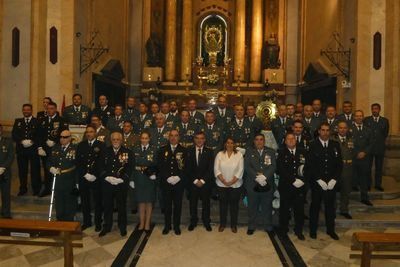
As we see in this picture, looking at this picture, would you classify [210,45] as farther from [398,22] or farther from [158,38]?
[398,22]

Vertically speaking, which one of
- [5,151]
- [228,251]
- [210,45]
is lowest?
[228,251]

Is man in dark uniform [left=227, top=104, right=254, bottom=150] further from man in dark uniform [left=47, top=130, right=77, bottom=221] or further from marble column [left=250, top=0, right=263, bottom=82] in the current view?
marble column [left=250, top=0, right=263, bottom=82]

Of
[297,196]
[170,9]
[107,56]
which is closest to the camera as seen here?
[297,196]

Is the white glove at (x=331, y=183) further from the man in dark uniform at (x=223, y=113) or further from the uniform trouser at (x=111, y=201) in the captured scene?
the uniform trouser at (x=111, y=201)

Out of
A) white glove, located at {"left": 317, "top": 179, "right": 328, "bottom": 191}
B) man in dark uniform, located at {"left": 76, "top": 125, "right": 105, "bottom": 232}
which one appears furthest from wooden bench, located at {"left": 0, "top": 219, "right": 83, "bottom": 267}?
white glove, located at {"left": 317, "top": 179, "right": 328, "bottom": 191}

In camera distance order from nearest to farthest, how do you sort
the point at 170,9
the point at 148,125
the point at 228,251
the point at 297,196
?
the point at 228,251 → the point at 297,196 → the point at 148,125 → the point at 170,9

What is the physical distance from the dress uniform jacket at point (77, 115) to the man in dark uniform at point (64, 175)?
1.75 meters

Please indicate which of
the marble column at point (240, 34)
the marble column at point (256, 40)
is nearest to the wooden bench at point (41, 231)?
the marble column at point (240, 34)

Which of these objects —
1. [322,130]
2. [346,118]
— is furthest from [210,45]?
[322,130]

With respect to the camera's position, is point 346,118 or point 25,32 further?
point 25,32

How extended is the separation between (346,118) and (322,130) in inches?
81.5

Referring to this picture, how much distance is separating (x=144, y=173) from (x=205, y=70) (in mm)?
11303

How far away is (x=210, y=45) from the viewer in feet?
60.6

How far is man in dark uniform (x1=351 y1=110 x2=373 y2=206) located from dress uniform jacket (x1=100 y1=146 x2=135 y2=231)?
4.64 m
